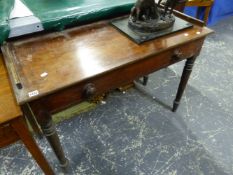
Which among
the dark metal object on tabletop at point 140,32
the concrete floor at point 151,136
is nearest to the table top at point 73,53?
the dark metal object on tabletop at point 140,32

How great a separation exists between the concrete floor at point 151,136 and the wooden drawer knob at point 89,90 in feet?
1.85

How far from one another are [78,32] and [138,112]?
74 centimetres

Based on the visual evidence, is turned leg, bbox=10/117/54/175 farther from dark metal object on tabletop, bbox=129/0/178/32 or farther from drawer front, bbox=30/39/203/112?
dark metal object on tabletop, bbox=129/0/178/32

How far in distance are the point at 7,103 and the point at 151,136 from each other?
3.01 ft

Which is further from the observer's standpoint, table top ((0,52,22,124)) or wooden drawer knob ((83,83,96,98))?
wooden drawer knob ((83,83,96,98))

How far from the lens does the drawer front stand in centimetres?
75

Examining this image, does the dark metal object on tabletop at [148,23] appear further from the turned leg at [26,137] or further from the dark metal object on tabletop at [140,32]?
the turned leg at [26,137]

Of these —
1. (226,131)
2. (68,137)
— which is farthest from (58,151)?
(226,131)

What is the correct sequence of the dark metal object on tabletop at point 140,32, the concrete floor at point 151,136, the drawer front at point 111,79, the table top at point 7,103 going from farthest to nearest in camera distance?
the concrete floor at point 151,136 → the dark metal object on tabletop at point 140,32 → the drawer front at point 111,79 → the table top at point 7,103

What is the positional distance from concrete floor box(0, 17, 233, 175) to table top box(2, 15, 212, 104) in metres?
0.65

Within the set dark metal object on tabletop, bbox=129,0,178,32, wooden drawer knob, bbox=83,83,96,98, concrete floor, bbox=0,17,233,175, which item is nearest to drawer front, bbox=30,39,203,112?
wooden drawer knob, bbox=83,83,96,98

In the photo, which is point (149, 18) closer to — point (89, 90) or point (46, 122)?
point (89, 90)

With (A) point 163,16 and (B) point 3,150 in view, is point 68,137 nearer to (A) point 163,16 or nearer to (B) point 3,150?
(B) point 3,150

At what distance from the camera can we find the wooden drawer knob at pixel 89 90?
0.78 meters
